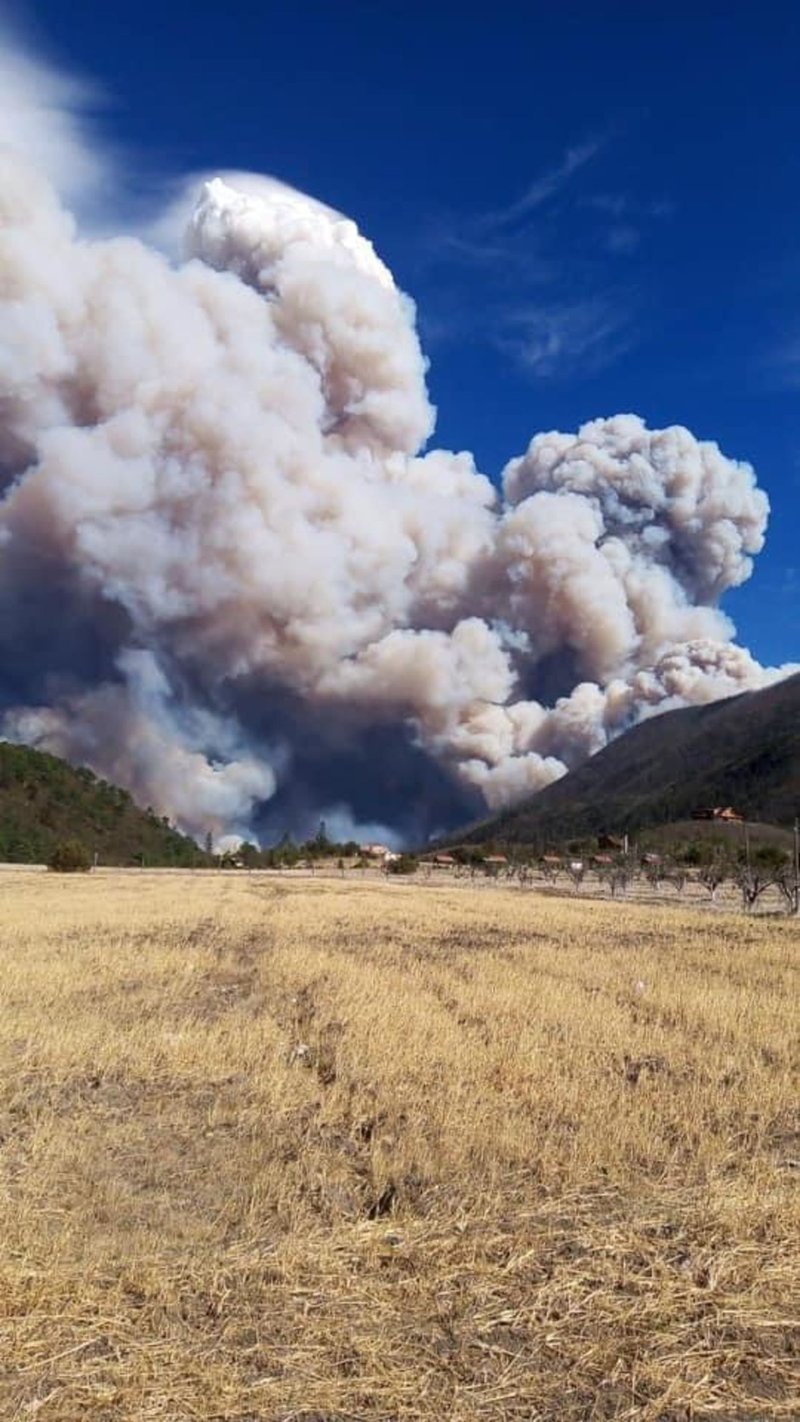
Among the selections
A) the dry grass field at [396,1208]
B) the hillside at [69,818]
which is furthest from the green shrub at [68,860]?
the dry grass field at [396,1208]

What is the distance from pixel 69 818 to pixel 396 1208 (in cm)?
13966

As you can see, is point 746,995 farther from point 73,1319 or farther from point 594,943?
point 73,1319

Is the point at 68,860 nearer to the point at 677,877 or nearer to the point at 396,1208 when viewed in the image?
the point at 677,877

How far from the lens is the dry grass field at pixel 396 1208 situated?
16.9ft

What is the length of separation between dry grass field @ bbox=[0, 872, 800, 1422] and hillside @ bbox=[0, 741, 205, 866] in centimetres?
11707

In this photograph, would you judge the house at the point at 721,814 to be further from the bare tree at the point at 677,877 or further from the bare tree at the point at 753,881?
the bare tree at the point at 753,881

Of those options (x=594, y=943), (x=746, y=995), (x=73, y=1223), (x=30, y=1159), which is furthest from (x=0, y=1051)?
(x=594, y=943)

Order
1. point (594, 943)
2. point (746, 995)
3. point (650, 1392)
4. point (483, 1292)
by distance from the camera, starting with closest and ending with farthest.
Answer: point (650, 1392)
point (483, 1292)
point (746, 995)
point (594, 943)

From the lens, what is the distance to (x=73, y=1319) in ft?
18.5

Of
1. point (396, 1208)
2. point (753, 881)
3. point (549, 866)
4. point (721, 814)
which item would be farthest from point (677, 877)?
point (721, 814)

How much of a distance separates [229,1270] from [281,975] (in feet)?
46.9

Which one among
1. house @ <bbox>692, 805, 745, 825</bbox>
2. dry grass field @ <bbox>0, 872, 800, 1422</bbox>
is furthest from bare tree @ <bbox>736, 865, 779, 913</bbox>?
house @ <bbox>692, 805, 745, 825</bbox>

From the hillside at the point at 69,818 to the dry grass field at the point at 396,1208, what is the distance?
117 m

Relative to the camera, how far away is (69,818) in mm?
139500
